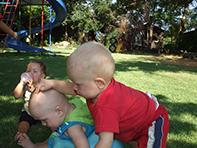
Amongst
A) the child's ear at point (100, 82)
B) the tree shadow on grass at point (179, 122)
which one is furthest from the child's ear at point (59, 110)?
the tree shadow on grass at point (179, 122)

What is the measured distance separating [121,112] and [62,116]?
23.4 inches

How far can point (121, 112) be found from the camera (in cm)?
123

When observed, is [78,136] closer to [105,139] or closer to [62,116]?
[62,116]

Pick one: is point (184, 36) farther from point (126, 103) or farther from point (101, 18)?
point (126, 103)

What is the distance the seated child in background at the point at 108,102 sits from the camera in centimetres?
112

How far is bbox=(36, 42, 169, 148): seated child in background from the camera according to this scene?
1121 millimetres

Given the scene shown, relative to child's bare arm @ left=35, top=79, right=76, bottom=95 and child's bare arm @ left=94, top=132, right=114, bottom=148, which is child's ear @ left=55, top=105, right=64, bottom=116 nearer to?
child's bare arm @ left=35, top=79, right=76, bottom=95

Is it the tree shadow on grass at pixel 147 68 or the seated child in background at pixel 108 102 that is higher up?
the seated child in background at pixel 108 102

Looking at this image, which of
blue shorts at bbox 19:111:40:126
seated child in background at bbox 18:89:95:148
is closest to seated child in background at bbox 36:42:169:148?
seated child in background at bbox 18:89:95:148

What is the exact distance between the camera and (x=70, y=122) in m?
1.48

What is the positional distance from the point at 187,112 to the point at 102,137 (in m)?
2.29

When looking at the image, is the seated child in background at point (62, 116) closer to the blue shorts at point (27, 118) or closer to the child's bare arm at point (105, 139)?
the child's bare arm at point (105, 139)

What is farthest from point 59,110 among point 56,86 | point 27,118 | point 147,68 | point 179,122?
point 147,68

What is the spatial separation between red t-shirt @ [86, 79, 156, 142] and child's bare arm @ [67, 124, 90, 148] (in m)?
0.24
